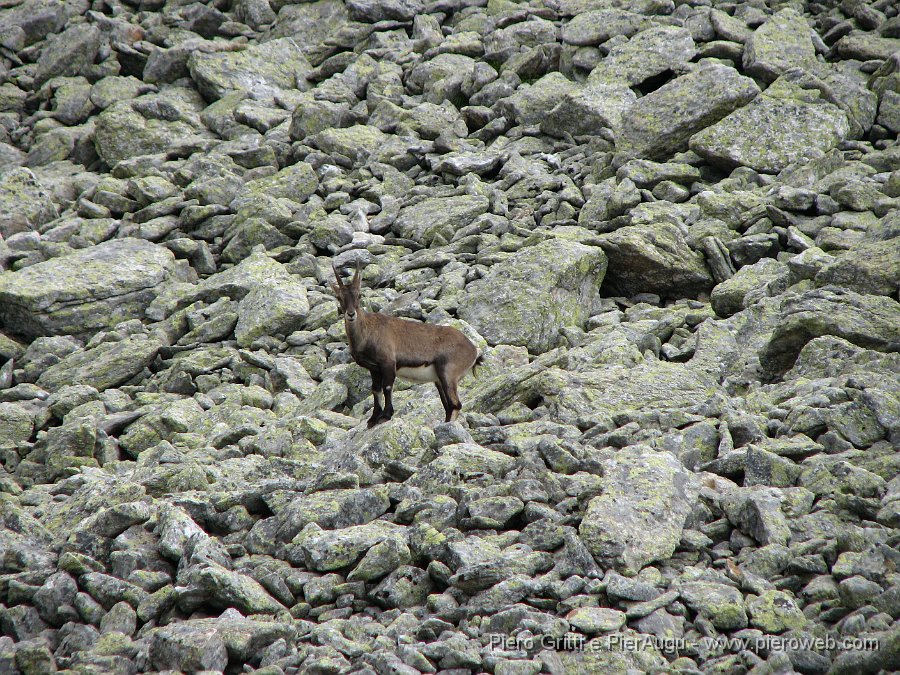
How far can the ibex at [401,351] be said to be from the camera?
11.3 metres

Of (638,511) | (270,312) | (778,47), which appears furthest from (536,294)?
(778,47)

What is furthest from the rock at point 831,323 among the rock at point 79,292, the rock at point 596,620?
the rock at point 79,292

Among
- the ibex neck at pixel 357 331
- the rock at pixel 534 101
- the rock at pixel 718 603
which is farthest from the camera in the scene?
the rock at pixel 534 101

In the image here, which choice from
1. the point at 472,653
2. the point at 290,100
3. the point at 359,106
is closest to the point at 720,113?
the point at 359,106

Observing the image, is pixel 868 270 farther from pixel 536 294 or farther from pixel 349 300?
pixel 349 300

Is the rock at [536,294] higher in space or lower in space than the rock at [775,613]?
lower

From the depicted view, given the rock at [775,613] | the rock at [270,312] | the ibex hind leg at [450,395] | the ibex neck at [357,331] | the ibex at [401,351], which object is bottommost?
the rock at [270,312]

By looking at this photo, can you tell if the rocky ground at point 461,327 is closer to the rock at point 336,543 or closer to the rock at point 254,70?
the rock at point 336,543

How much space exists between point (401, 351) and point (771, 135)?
11809mm

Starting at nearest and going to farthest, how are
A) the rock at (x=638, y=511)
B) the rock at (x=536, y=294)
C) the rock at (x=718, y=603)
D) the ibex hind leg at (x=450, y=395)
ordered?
the rock at (x=718, y=603) → the rock at (x=638, y=511) → the ibex hind leg at (x=450, y=395) → the rock at (x=536, y=294)

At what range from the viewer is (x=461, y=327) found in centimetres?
1433

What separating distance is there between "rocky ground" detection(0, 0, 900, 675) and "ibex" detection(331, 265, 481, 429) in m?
0.51

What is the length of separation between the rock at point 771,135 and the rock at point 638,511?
1264 centimetres

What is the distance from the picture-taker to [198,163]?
22.4m
